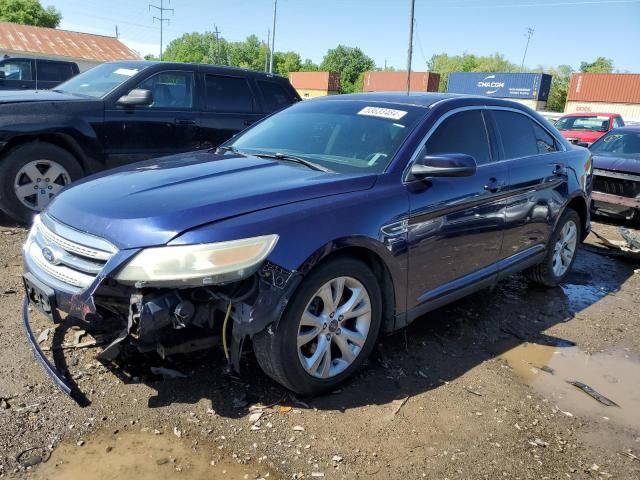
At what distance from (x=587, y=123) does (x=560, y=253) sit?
1435cm

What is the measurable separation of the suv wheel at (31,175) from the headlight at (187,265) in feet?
12.7

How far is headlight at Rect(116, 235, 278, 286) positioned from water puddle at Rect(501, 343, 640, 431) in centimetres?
218

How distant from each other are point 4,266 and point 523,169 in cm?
452

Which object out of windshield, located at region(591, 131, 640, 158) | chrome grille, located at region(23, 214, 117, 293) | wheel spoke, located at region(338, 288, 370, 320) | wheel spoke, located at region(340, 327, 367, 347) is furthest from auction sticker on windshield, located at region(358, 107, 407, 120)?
windshield, located at region(591, 131, 640, 158)

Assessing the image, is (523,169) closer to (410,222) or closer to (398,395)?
(410,222)

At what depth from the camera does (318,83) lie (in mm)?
68750

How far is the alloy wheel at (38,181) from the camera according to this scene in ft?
19.2

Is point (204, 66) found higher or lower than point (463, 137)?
higher

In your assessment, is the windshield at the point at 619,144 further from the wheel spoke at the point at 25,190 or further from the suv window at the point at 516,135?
Result: the wheel spoke at the point at 25,190

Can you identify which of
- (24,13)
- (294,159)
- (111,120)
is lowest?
(294,159)

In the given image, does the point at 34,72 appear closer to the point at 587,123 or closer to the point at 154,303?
the point at 154,303

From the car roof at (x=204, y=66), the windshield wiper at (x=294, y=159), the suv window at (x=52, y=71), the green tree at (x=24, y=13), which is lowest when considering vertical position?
the windshield wiper at (x=294, y=159)

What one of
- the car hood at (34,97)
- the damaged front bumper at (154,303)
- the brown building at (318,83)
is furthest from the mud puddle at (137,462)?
the brown building at (318,83)

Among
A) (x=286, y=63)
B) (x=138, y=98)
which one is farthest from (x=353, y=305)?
(x=286, y=63)
